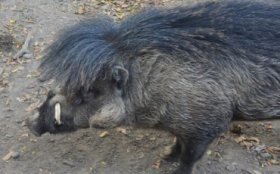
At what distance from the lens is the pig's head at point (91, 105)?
3217mm

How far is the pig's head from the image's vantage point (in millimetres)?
3217

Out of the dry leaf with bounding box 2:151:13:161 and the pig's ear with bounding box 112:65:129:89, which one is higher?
the pig's ear with bounding box 112:65:129:89

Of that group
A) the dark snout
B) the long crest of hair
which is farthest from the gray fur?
the dark snout

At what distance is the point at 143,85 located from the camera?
3.24 m

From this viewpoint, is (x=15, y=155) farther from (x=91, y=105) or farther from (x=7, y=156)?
(x=91, y=105)

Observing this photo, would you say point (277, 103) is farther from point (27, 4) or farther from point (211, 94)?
point (27, 4)

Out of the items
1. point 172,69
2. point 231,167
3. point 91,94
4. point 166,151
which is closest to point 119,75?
point 91,94

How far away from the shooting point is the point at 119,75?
3.19m

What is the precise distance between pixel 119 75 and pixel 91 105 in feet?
0.87

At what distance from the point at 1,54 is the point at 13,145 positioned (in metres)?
1.20

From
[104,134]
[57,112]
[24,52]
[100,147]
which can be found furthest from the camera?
[24,52]

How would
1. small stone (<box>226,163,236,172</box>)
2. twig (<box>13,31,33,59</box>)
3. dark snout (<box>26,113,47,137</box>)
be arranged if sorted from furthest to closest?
twig (<box>13,31,33,59</box>) → small stone (<box>226,163,236,172</box>) → dark snout (<box>26,113,47,137</box>)

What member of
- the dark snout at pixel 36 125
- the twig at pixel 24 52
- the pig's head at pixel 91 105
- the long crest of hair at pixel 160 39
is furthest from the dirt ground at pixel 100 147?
the long crest of hair at pixel 160 39

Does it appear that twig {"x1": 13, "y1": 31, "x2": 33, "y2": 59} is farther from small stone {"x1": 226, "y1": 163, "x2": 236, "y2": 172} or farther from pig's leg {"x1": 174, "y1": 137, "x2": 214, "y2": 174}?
small stone {"x1": 226, "y1": 163, "x2": 236, "y2": 172}
